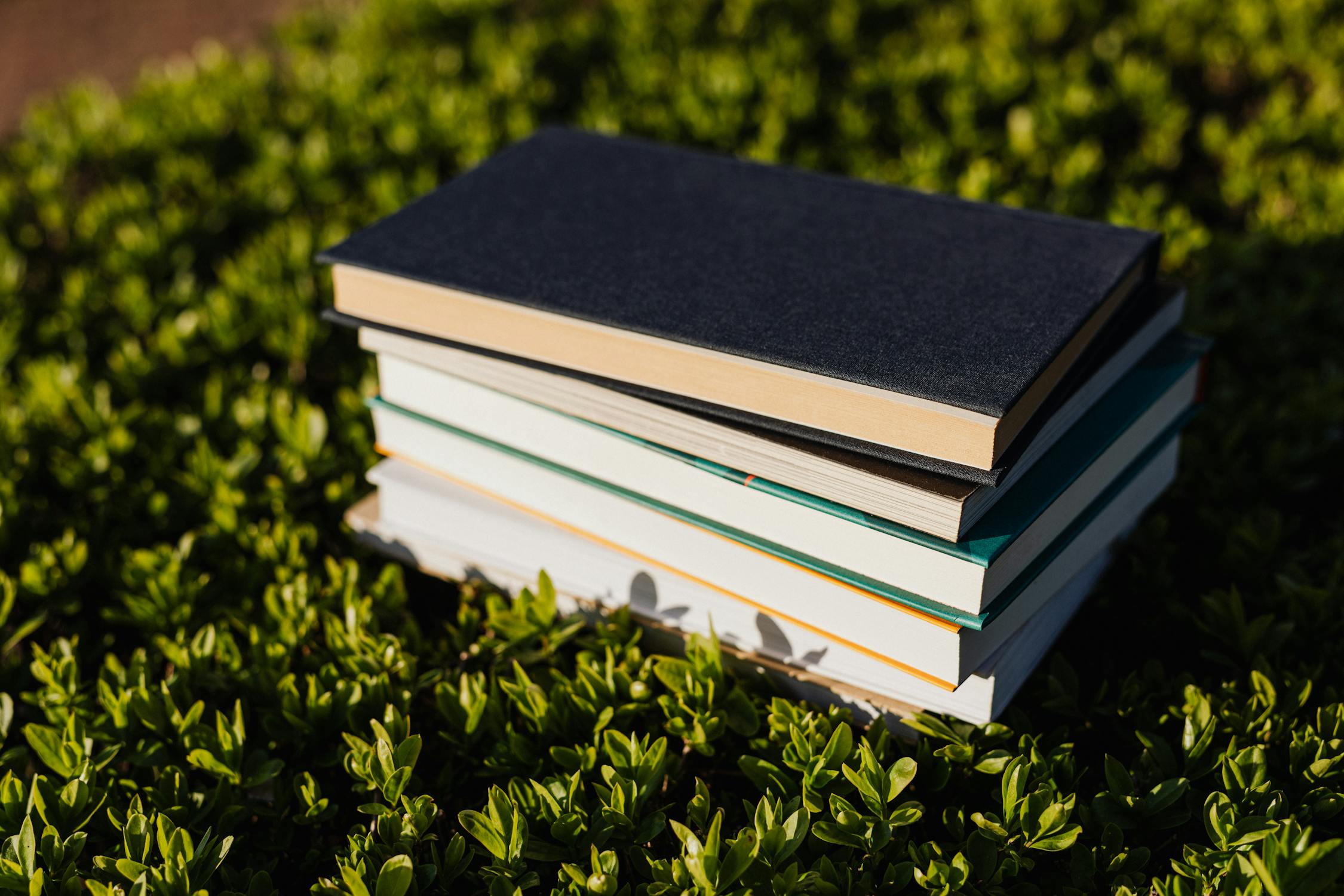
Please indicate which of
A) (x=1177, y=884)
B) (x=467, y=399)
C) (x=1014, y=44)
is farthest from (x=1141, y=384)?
(x=1014, y=44)

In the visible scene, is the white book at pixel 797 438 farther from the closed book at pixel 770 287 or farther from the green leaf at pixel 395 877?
the green leaf at pixel 395 877

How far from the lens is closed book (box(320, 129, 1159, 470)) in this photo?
138 cm

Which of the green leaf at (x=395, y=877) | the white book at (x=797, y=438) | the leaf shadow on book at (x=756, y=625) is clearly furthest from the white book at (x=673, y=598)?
the green leaf at (x=395, y=877)

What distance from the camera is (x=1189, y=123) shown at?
3.38 m

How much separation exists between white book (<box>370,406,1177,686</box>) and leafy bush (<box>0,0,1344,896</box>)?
4.7 inches

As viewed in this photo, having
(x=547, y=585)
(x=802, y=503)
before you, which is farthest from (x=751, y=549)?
(x=547, y=585)

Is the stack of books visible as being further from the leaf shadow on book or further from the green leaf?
the green leaf

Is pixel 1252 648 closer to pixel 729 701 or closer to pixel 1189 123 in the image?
pixel 729 701

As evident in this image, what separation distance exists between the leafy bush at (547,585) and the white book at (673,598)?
0.06 meters

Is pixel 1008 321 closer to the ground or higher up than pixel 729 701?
higher up

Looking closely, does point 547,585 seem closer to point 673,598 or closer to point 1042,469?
point 673,598

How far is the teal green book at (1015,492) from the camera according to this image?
137 centimetres

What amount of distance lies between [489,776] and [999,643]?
73cm

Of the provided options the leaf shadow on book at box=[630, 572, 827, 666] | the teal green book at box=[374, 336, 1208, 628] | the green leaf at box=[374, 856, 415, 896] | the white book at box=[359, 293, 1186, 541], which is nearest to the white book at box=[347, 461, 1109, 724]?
the leaf shadow on book at box=[630, 572, 827, 666]
